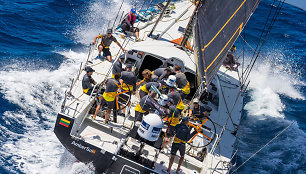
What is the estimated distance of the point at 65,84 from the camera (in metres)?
11.2

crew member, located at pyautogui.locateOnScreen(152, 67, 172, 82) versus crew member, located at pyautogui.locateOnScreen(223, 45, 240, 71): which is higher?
crew member, located at pyautogui.locateOnScreen(223, 45, 240, 71)

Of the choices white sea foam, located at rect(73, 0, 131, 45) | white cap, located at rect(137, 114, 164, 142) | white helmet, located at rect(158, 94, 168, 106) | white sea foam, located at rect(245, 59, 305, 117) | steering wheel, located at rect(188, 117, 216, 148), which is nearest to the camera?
white cap, located at rect(137, 114, 164, 142)

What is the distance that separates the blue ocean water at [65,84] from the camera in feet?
27.5

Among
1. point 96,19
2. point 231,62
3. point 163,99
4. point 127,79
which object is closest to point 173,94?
point 163,99

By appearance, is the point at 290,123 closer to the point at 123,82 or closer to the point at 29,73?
the point at 123,82

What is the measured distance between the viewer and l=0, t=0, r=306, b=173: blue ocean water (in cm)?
837

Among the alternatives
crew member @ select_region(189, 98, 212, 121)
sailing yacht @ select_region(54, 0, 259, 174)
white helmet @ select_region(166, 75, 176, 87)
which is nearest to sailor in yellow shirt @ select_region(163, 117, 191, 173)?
sailing yacht @ select_region(54, 0, 259, 174)

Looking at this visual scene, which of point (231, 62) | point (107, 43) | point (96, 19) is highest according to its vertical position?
point (96, 19)

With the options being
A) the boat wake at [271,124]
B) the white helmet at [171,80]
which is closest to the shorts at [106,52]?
the white helmet at [171,80]

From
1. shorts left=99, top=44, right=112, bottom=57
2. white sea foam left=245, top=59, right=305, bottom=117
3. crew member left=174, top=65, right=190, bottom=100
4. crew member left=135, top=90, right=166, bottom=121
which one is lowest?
crew member left=135, top=90, right=166, bottom=121

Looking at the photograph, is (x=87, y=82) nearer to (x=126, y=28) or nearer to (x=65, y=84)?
(x=65, y=84)

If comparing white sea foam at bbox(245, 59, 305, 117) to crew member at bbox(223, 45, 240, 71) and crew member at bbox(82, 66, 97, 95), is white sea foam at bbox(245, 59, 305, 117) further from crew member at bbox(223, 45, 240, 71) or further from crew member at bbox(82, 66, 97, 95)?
crew member at bbox(82, 66, 97, 95)

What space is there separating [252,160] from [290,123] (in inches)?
124

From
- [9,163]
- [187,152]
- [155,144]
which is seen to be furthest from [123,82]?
[9,163]
